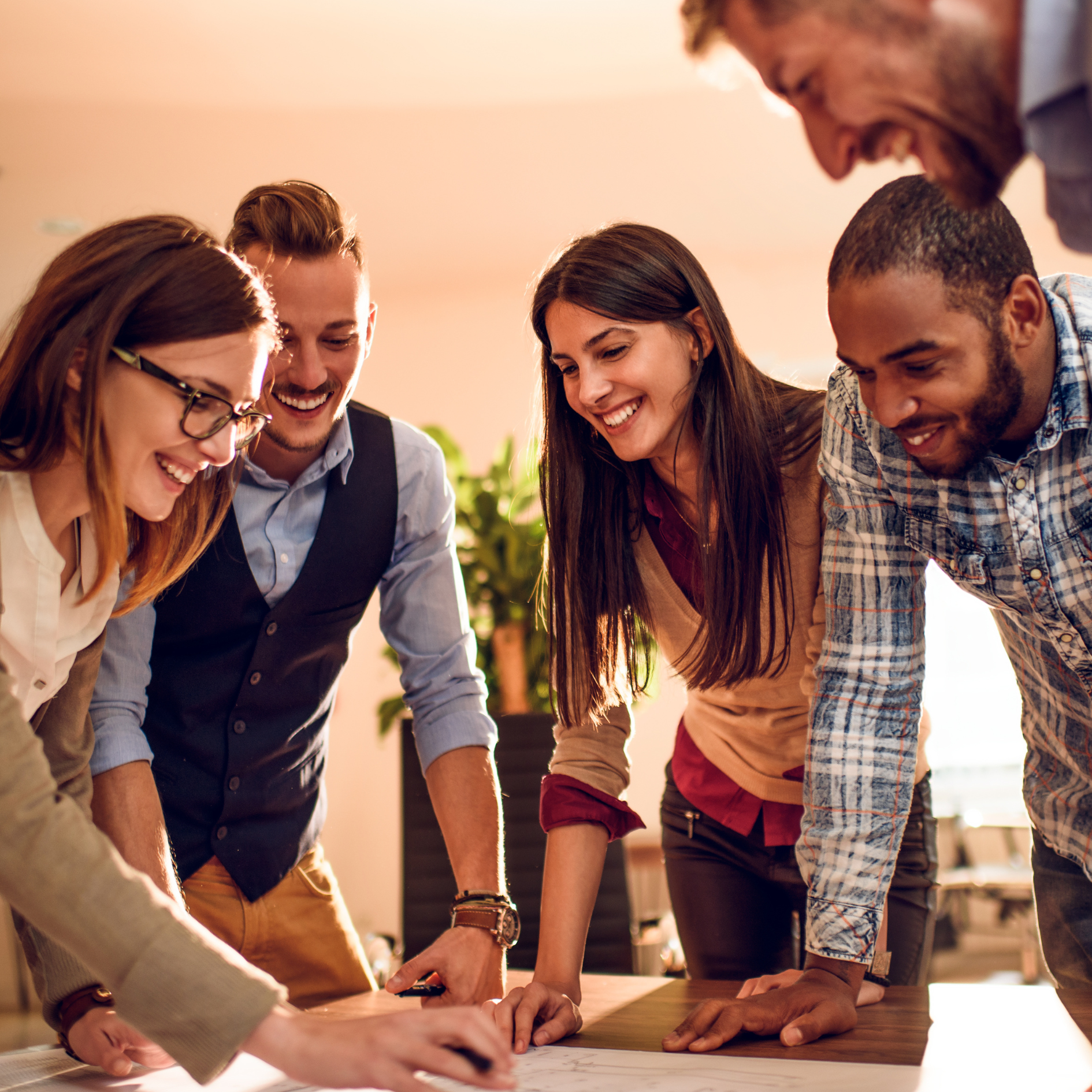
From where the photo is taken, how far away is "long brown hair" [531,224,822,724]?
1437 millimetres

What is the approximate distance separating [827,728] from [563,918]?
1.42ft

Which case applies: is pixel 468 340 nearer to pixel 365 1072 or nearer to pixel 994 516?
pixel 994 516

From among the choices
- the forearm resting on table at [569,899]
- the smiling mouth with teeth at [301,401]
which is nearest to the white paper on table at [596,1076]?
the forearm resting on table at [569,899]

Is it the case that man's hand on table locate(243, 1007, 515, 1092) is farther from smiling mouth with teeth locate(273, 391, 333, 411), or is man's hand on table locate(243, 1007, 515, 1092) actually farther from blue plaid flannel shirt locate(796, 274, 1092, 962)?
smiling mouth with teeth locate(273, 391, 333, 411)

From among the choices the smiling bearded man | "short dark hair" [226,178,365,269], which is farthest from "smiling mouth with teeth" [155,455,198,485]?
the smiling bearded man

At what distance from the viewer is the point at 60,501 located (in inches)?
42.5

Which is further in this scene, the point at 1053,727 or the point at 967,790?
the point at 967,790

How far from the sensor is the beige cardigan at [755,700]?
57.8 inches

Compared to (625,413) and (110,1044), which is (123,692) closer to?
(110,1044)

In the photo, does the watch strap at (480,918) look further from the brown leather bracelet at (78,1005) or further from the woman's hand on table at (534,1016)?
the brown leather bracelet at (78,1005)

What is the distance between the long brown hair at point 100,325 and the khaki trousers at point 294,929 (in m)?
0.60

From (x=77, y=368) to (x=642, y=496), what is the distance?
0.82 meters

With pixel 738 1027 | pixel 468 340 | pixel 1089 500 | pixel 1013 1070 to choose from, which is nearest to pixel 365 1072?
pixel 738 1027

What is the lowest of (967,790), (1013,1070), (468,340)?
(967,790)
